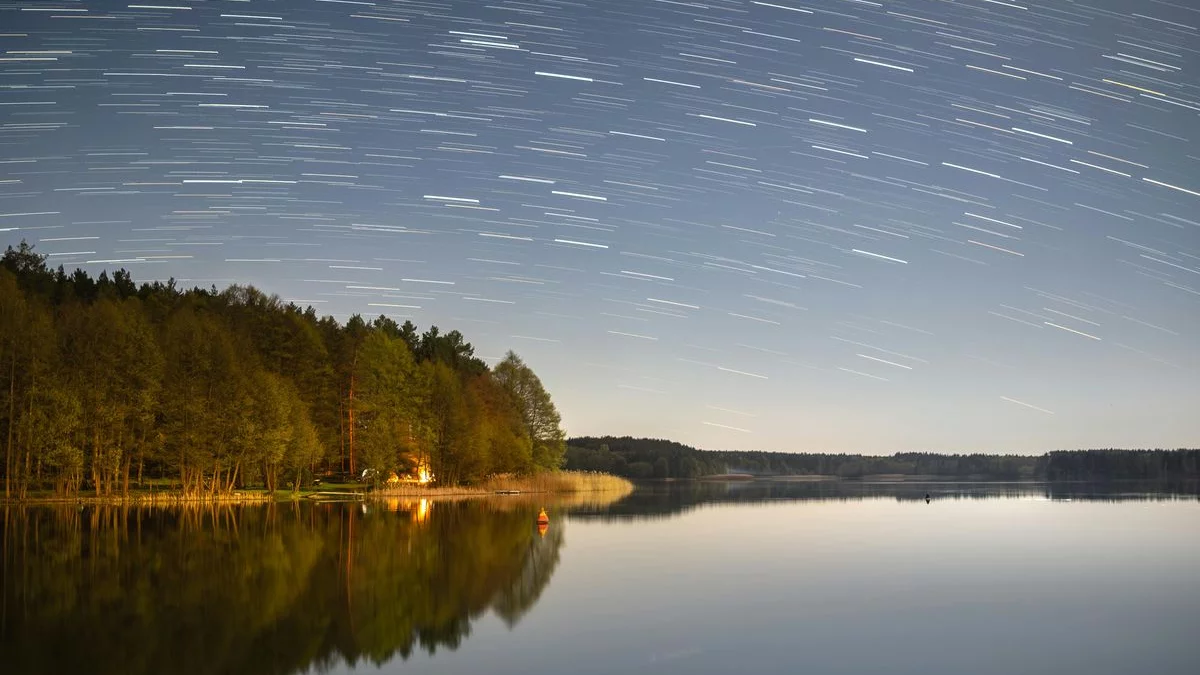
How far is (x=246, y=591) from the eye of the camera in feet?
77.3

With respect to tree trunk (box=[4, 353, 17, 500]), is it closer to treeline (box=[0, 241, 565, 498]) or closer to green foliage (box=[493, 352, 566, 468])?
treeline (box=[0, 241, 565, 498])

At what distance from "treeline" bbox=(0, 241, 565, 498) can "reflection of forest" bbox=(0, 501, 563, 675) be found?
18.0 m

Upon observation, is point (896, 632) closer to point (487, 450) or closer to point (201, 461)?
point (201, 461)

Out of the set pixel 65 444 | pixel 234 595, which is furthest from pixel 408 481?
pixel 234 595

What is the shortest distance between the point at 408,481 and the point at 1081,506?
201 ft

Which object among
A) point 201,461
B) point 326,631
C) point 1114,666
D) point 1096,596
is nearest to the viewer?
point 1114,666

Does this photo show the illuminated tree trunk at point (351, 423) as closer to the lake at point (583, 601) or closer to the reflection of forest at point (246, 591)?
the lake at point (583, 601)

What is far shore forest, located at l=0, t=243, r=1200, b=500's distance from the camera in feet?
201

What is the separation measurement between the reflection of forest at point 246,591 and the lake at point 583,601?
0.29 ft

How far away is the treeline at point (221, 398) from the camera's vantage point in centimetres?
6119

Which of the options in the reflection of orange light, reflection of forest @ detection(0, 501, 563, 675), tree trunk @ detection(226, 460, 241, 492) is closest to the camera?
reflection of forest @ detection(0, 501, 563, 675)

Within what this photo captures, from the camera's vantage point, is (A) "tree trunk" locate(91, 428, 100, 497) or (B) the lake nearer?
(B) the lake

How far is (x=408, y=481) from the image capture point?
95062 mm

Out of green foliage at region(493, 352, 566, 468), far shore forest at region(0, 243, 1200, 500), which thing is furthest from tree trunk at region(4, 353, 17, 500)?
green foliage at region(493, 352, 566, 468)
